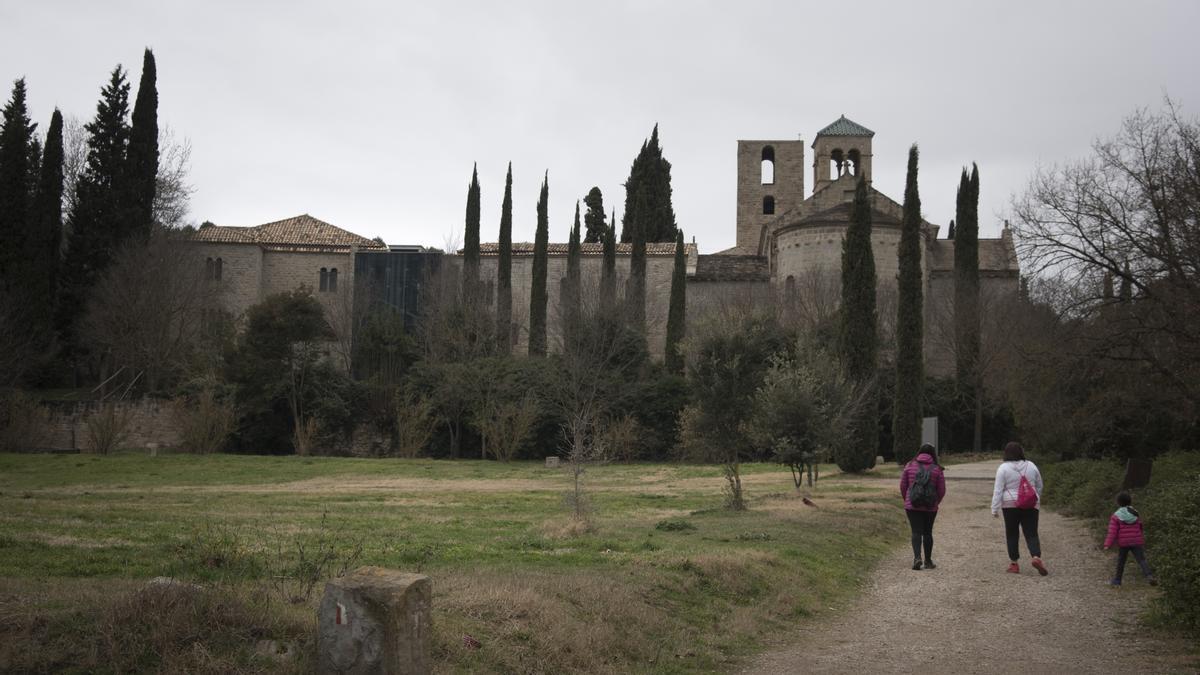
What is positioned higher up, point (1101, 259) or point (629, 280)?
point (629, 280)

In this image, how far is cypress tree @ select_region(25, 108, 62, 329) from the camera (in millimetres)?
38750

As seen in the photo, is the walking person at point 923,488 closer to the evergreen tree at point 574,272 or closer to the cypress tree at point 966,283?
the cypress tree at point 966,283

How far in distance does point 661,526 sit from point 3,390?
28.9m

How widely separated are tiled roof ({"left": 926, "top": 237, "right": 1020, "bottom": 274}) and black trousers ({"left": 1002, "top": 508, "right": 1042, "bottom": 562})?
41454mm

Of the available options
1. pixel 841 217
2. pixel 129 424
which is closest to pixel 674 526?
pixel 129 424

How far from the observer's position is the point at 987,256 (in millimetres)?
54562

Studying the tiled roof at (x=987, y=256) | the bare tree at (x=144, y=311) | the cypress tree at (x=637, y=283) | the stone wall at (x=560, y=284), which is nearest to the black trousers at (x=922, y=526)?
the cypress tree at (x=637, y=283)

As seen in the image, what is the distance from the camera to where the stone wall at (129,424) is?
122 ft

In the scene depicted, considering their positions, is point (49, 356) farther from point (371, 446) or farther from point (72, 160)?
point (72, 160)

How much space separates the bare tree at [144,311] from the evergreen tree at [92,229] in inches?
45.1

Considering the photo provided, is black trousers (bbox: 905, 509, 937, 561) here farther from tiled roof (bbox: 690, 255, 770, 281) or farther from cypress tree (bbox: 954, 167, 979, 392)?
tiled roof (bbox: 690, 255, 770, 281)

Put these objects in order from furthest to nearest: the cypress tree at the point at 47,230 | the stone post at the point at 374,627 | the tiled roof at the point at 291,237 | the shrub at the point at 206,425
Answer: the tiled roof at the point at 291,237 < the cypress tree at the point at 47,230 < the shrub at the point at 206,425 < the stone post at the point at 374,627

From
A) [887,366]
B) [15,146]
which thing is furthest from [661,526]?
[15,146]

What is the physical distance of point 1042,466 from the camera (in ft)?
81.5
